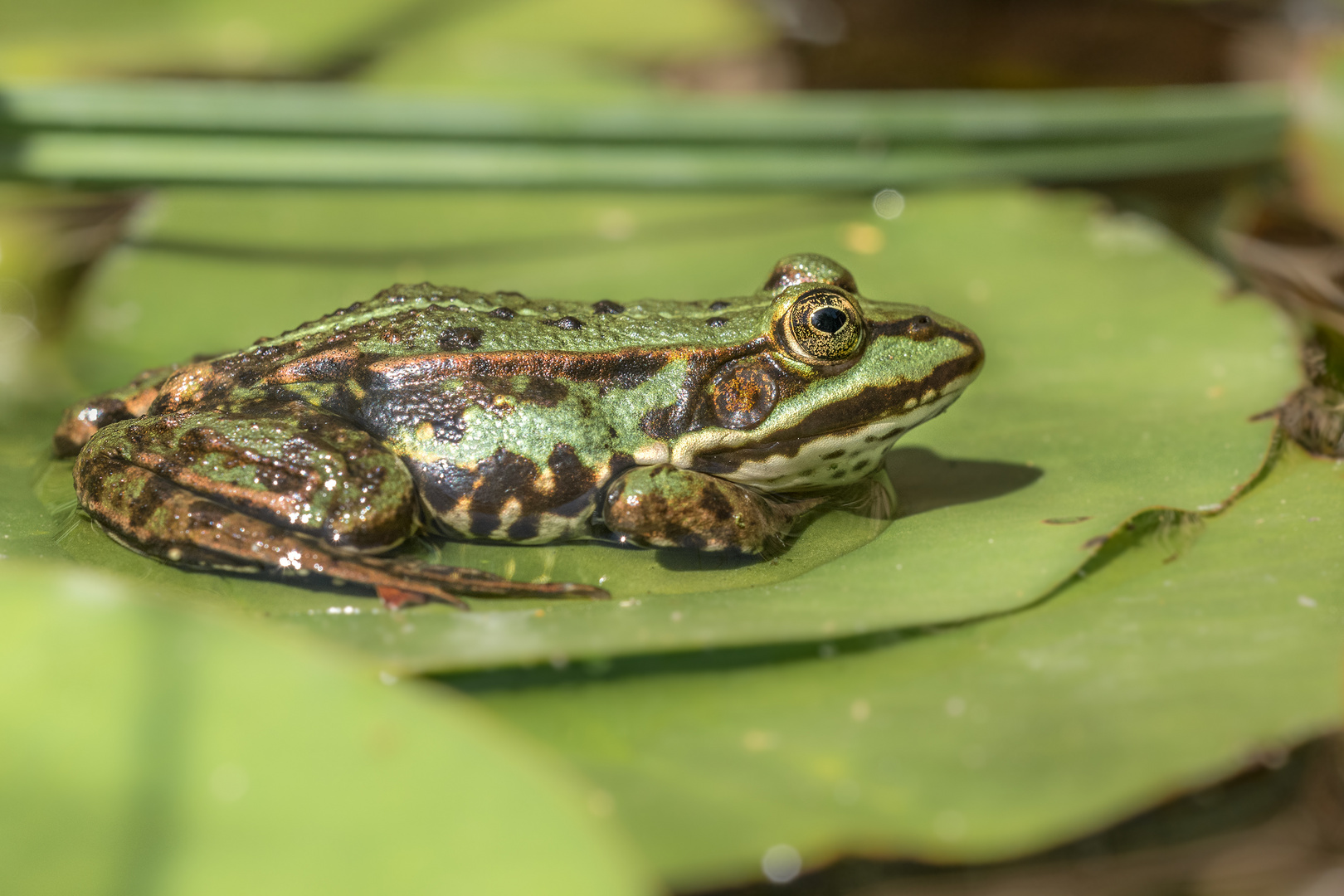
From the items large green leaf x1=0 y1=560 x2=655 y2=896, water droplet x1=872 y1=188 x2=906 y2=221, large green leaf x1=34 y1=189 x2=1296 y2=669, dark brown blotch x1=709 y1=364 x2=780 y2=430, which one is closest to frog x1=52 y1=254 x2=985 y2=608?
dark brown blotch x1=709 y1=364 x2=780 y2=430

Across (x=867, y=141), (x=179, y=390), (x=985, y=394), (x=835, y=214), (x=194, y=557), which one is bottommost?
(x=194, y=557)

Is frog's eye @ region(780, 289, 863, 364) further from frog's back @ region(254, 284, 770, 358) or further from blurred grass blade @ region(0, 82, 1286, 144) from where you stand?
blurred grass blade @ region(0, 82, 1286, 144)

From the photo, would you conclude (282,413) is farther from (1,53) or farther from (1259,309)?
(1,53)

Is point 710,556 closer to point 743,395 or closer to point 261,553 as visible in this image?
point 743,395

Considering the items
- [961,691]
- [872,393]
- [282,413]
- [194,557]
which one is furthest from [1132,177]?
[194,557]

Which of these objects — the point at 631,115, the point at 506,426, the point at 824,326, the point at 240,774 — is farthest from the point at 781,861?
the point at 631,115

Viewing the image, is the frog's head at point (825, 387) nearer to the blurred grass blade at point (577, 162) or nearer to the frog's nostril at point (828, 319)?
the frog's nostril at point (828, 319)

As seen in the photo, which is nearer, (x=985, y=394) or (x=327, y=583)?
(x=327, y=583)
